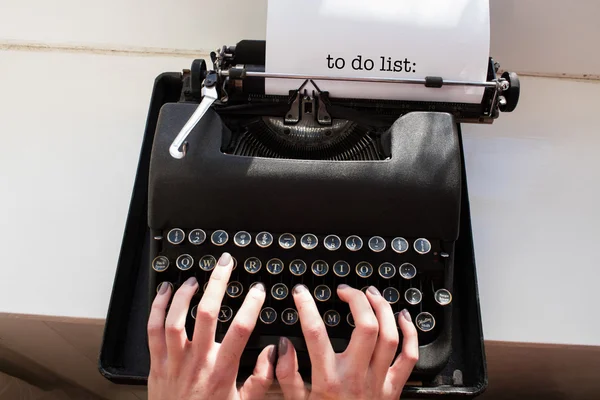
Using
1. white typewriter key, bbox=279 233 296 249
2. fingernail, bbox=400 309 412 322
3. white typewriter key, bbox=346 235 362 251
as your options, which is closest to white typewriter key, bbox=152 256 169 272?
white typewriter key, bbox=279 233 296 249

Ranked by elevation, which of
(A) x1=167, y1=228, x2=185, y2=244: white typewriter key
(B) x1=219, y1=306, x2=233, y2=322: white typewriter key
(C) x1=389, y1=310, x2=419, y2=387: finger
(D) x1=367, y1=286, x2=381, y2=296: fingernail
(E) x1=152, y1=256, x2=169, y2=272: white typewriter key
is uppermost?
(A) x1=167, y1=228, x2=185, y2=244: white typewriter key

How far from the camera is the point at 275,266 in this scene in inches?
37.2

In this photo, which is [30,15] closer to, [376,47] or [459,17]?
[376,47]

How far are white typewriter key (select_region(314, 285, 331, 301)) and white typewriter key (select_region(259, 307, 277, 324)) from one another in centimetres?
9

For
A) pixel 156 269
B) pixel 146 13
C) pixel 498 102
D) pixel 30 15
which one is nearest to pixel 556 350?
pixel 498 102

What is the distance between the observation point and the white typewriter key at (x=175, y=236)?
949mm

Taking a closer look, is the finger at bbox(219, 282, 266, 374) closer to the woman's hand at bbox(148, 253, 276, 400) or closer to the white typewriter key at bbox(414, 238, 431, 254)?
the woman's hand at bbox(148, 253, 276, 400)

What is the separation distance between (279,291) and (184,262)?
0.61 ft

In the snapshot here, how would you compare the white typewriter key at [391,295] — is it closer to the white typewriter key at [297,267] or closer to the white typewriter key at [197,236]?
the white typewriter key at [297,267]

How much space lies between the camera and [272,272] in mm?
937

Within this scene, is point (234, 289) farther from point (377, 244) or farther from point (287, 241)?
point (377, 244)

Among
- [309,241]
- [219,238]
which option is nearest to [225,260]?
[219,238]

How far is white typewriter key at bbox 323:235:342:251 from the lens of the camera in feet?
3.08

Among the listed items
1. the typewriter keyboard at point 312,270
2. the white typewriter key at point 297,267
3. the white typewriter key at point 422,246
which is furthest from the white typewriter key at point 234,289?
the white typewriter key at point 422,246
